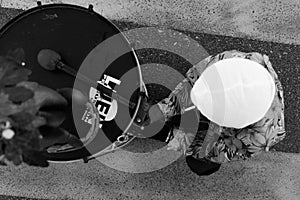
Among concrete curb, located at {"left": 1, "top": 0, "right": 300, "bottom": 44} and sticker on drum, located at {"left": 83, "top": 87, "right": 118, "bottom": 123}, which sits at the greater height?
concrete curb, located at {"left": 1, "top": 0, "right": 300, "bottom": 44}

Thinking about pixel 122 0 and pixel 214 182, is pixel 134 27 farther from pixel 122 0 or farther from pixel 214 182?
pixel 214 182

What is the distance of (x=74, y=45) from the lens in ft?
6.44

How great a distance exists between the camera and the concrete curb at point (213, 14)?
7.86ft

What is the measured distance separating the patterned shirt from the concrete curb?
1.54 ft

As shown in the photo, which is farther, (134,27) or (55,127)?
(134,27)

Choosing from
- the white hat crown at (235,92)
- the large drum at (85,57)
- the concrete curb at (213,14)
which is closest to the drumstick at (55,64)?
the large drum at (85,57)

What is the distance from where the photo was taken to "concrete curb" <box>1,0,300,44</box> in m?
2.39

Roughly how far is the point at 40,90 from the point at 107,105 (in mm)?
714

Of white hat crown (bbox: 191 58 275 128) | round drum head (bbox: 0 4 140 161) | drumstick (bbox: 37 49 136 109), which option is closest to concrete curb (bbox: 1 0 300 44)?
round drum head (bbox: 0 4 140 161)

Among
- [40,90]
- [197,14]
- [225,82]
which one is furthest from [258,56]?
Answer: [40,90]

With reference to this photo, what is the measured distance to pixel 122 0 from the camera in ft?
7.86

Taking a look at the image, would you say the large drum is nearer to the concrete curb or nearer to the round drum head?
the round drum head

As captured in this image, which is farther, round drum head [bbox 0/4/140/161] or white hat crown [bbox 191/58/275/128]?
round drum head [bbox 0/4/140/161]

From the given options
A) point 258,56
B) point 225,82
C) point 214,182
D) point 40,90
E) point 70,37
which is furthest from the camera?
point 214,182
